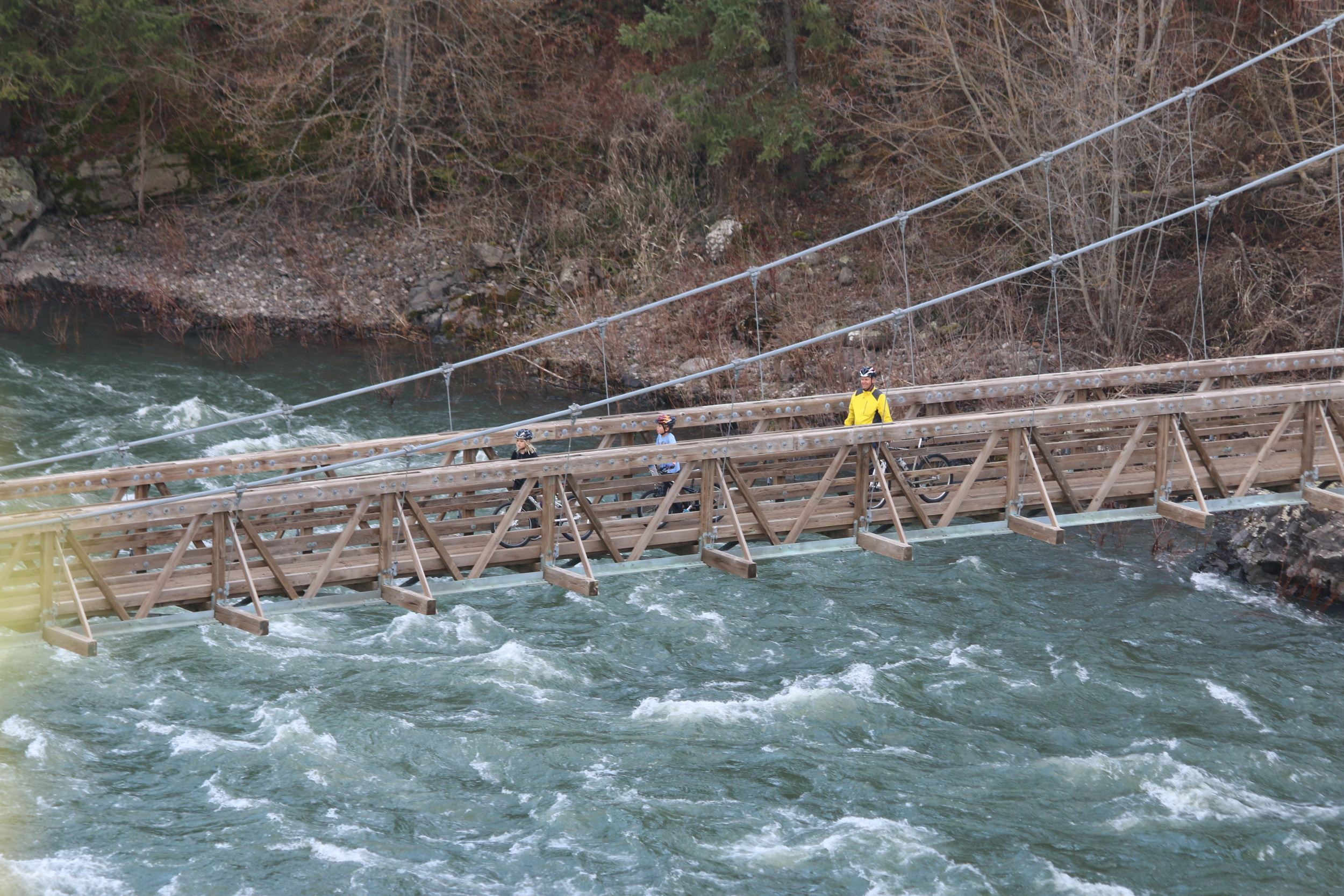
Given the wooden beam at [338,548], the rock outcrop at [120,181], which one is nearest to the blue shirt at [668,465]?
the wooden beam at [338,548]

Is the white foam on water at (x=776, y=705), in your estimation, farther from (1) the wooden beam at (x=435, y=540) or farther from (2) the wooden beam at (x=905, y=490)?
(1) the wooden beam at (x=435, y=540)

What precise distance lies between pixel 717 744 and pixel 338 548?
4.24m

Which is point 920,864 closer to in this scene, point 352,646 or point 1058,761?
point 1058,761

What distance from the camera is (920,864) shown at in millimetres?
11156

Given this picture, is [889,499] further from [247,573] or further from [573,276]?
[573,276]

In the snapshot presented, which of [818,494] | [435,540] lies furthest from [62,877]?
[818,494]

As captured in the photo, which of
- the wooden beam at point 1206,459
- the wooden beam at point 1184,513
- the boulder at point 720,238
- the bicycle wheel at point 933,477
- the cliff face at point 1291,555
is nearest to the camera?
the wooden beam at point 1184,513

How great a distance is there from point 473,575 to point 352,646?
12.5 feet

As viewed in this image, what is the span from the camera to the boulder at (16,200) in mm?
30375

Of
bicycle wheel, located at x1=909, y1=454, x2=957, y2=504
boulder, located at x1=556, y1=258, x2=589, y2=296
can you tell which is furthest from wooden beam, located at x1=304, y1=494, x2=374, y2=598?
boulder, located at x1=556, y1=258, x2=589, y2=296

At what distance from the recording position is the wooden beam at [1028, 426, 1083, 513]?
1319 centimetres

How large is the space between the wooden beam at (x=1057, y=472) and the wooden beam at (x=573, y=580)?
15.1ft

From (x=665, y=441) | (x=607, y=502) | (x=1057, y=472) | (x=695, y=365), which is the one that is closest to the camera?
(x=1057, y=472)

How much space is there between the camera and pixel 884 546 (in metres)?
12.8
